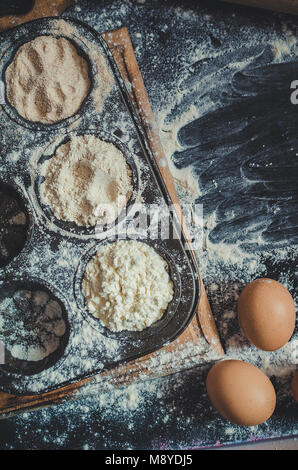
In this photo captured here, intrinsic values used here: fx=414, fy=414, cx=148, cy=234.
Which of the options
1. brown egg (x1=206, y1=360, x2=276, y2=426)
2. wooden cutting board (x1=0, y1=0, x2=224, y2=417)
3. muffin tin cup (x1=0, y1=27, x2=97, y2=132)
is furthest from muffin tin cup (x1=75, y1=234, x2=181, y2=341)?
muffin tin cup (x1=0, y1=27, x2=97, y2=132)

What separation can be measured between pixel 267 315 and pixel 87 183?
0.60 meters

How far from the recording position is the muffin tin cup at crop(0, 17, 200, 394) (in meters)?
1.13

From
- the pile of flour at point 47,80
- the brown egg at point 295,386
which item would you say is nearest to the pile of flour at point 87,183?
the pile of flour at point 47,80

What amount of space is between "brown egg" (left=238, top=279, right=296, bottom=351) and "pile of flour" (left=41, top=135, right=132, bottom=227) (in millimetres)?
439

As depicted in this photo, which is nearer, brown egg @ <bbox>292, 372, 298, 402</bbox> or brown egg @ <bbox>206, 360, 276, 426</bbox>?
brown egg @ <bbox>206, 360, 276, 426</bbox>

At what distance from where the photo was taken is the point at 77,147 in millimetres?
1138

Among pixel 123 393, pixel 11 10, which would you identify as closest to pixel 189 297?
pixel 123 393

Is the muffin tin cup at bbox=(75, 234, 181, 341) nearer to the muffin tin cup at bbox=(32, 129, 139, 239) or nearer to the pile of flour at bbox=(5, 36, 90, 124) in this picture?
the muffin tin cup at bbox=(32, 129, 139, 239)

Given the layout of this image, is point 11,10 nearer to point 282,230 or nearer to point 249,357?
point 282,230

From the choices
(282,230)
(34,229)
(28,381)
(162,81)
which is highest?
(162,81)

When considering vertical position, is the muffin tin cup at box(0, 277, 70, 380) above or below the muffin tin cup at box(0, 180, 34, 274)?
below

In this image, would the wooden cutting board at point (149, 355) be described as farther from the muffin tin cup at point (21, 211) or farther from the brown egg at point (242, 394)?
the muffin tin cup at point (21, 211)

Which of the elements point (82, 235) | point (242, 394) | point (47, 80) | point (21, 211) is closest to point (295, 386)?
point (242, 394)

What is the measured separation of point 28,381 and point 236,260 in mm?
696
